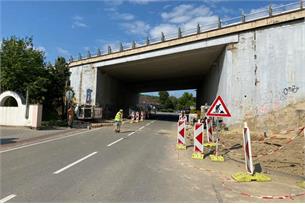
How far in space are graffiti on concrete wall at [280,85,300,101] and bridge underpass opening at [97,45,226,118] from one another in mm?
7071

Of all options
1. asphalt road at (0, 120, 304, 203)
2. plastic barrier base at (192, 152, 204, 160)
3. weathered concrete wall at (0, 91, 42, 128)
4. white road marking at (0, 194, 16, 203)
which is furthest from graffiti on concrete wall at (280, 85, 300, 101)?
white road marking at (0, 194, 16, 203)

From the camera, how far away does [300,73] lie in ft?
63.7

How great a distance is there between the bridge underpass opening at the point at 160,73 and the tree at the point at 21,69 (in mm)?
9203

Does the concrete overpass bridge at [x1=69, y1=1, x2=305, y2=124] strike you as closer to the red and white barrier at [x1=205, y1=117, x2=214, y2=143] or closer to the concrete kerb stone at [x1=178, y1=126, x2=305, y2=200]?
the red and white barrier at [x1=205, y1=117, x2=214, y2=143]

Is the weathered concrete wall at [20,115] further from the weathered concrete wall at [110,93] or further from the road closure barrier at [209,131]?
the weathered concrete wall at [110,93]

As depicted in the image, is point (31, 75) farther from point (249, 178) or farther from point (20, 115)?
point (249, 178)

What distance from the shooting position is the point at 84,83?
3881 centimetres

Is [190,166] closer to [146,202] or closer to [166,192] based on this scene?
[166,192]

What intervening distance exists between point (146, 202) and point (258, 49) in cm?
1864

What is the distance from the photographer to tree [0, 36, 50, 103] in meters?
28.6

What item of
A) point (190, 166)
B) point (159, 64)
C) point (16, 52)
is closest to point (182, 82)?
point (159, 64)

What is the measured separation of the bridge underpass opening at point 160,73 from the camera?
30453 millimetres

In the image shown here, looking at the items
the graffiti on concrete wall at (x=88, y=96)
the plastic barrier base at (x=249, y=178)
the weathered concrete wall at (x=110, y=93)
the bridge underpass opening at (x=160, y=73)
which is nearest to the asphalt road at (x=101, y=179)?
the plastic barrier base at (x=249, y=178)

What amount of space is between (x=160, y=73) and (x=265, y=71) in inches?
895
